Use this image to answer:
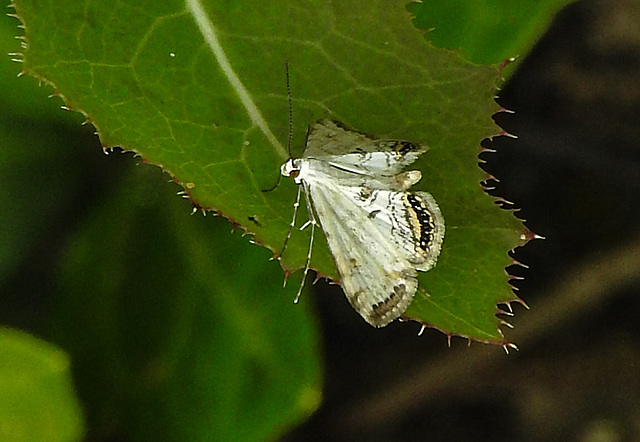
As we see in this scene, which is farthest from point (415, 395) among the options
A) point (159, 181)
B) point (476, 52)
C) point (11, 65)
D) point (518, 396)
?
point (11, 65)

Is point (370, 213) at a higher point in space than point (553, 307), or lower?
higher

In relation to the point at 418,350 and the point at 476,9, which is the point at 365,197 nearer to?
the point at 476,9

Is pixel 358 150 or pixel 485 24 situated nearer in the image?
pixel 358 150

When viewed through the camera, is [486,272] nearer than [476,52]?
Yes

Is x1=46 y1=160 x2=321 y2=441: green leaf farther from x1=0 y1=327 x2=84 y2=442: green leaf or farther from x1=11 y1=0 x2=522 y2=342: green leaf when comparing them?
x1=11 y1=0 x2=522 y2=342: green leaf

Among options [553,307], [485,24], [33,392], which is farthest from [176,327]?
[553,307]

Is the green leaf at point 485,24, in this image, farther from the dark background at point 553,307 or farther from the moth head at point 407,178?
the dark background at point 553,307

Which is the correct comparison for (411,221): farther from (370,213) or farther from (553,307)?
(553,307)
